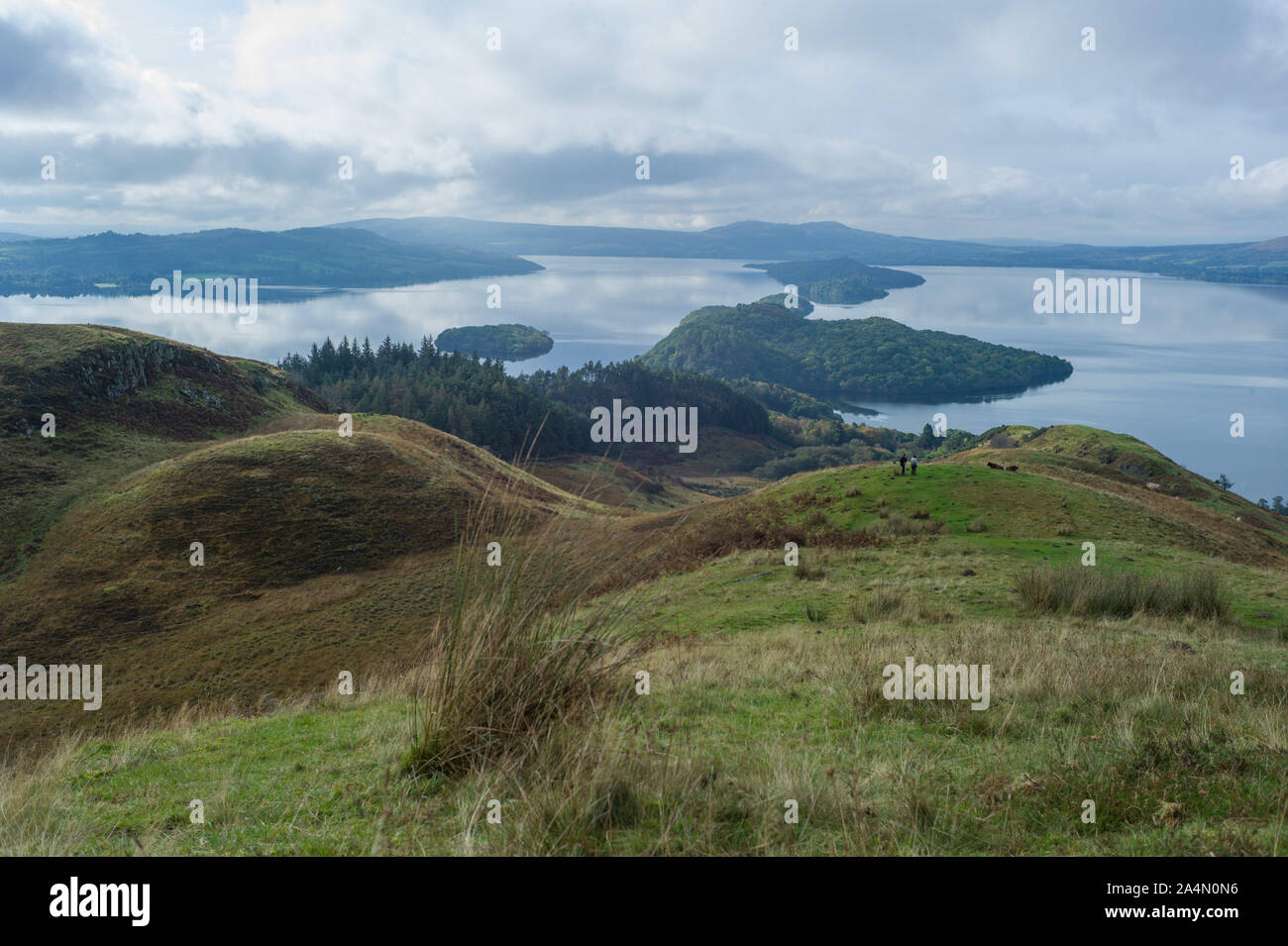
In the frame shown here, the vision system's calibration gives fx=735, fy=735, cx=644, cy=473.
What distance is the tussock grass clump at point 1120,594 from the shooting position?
10414 mm

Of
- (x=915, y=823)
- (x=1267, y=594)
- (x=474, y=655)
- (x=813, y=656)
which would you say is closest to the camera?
(x=915, y=823)

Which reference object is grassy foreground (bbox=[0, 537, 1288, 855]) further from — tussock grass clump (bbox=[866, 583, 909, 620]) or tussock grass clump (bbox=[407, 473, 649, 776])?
tussock grass clump (bbox=[866, 583, 909, 620])

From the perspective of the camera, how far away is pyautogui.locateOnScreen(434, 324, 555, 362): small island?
169 metres

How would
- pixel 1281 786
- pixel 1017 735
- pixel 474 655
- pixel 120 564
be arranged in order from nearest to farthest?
pixel 1281 786 → pixel 474 655 → pixel 1017 735 → pixel 120 564

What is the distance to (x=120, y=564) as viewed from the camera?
2281 centimetres

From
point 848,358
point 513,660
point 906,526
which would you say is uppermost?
point 848,358

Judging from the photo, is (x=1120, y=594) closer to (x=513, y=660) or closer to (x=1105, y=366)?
(x=513, y=660)

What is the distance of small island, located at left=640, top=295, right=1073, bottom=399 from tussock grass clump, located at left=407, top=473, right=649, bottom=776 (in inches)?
5879

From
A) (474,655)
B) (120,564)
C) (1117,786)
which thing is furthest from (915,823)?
(120,564)

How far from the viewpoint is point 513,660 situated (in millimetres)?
3871

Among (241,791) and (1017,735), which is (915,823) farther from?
(241,791)

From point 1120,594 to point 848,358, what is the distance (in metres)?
171

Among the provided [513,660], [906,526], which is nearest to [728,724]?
[513,660]
